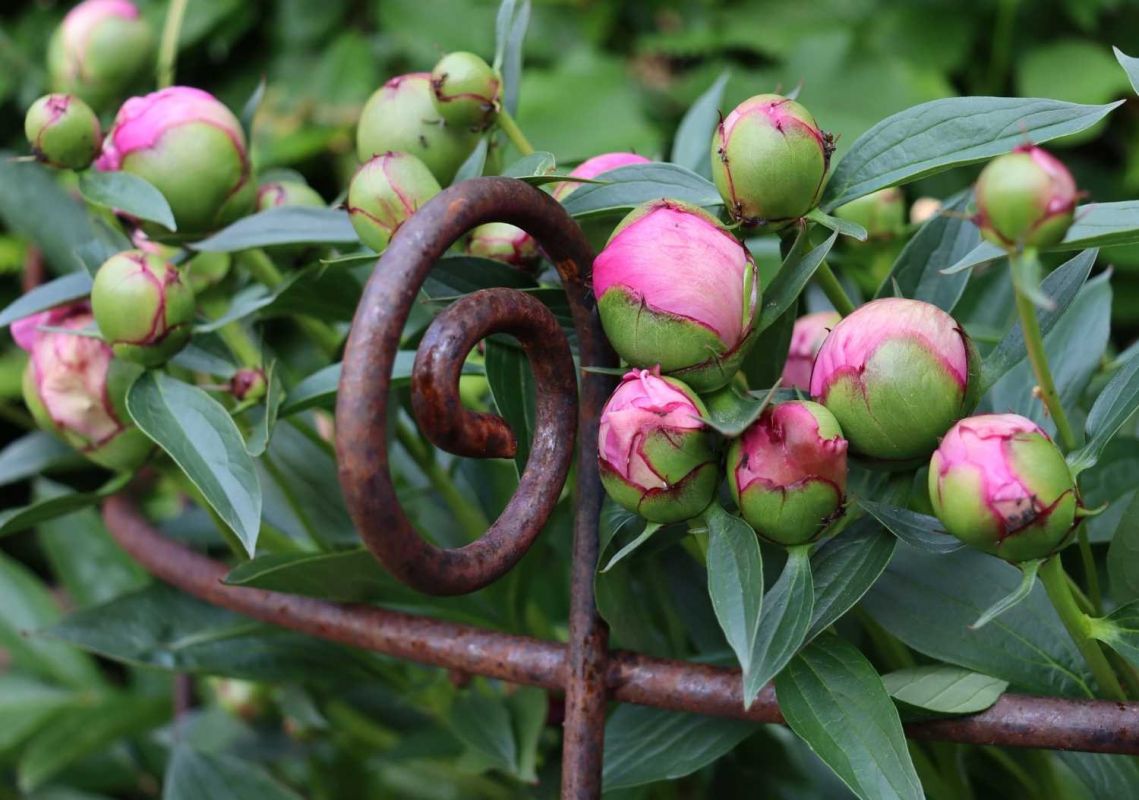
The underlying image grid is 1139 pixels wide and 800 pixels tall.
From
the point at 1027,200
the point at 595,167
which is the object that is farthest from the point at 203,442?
the point at 1027,200

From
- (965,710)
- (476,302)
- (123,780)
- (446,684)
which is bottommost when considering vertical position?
(123,780)

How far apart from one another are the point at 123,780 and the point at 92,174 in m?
0.47

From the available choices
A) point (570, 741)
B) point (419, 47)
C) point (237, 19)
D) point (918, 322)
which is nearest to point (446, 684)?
point (570, 741)

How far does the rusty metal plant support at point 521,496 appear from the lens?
0.84 feet

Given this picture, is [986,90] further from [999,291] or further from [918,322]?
[918,322]

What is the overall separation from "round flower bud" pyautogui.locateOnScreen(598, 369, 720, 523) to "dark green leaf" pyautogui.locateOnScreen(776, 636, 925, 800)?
0.06 meters

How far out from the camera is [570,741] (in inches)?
12.6

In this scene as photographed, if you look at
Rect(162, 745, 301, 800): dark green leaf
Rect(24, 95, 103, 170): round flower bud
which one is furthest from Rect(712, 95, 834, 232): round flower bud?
Rect(162, 745, 301, 800): dark green leaf

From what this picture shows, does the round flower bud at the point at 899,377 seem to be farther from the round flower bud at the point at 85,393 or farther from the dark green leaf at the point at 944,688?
the round flower bud at the point at 85,393

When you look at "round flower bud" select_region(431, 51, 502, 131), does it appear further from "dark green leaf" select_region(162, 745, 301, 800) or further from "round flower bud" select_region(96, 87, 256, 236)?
"dark green leaf" select_region(162, 745, 301, 800)

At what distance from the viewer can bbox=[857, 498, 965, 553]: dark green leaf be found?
0.30 meters

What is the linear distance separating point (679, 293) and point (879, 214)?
0.74 feet

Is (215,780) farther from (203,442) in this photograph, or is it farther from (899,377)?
(899,377)

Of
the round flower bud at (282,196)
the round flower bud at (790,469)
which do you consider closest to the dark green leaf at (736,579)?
the round flower bud at (790,469)
